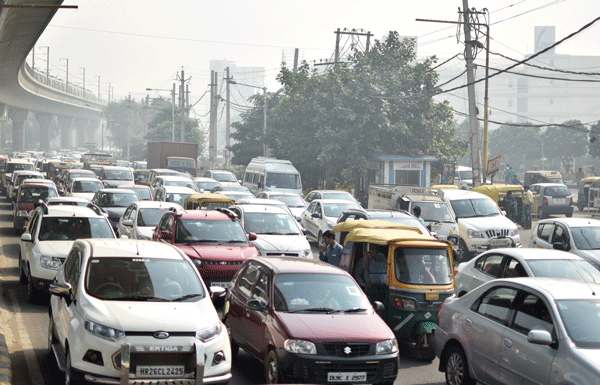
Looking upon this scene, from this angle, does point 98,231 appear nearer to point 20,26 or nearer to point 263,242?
point 263,242

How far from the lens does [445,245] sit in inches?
435

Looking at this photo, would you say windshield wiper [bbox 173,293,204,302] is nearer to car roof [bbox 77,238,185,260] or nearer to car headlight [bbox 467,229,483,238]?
car roof [bbox 77,238,185,260]

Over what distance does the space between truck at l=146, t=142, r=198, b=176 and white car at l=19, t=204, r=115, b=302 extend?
35.1 m

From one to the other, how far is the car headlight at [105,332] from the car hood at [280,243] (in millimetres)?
8918

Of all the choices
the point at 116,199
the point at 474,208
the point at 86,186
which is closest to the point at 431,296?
the point at 474,208

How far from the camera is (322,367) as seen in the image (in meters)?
7.87

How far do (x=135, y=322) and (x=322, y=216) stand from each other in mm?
16646

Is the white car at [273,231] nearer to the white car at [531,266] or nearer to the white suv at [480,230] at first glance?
the white car at [531,266]

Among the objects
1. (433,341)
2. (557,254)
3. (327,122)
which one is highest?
(327,122)

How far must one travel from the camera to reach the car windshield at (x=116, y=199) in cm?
2405

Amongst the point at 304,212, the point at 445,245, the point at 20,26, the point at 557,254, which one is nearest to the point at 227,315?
the point at 445,245

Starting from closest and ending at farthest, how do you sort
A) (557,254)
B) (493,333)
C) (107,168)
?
1. (493,333)
2. (557,254)
3. (107,168)

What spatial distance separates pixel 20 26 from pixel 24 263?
14406 millimetres

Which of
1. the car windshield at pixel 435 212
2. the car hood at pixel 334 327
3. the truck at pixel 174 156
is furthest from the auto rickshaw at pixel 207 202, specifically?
the truck at pixel 174 156
